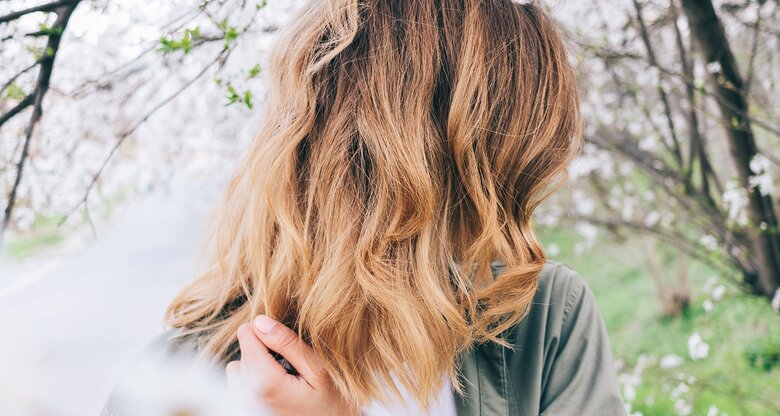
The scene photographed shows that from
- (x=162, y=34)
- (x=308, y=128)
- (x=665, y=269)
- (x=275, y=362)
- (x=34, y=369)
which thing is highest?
(x=162, y=34)

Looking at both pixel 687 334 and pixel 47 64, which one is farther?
pixel 687 334

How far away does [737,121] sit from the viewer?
2055 mm

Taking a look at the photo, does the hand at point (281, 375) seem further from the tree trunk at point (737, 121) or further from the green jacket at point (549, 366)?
the tree trunk at point (737, 121)

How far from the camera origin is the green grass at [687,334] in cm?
314

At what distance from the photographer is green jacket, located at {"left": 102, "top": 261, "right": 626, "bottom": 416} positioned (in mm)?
1123

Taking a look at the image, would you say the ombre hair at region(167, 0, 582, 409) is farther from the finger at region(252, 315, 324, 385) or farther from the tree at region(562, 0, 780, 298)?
the tree at region(562, 0, 780, 298)

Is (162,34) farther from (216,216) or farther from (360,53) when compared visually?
(360,53)

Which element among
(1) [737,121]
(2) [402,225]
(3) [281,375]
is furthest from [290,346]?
(1) [737,121]

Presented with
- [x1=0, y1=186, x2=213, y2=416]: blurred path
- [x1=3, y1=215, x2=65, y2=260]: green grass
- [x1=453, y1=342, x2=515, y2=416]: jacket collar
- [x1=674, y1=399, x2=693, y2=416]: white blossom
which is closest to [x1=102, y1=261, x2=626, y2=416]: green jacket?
[x1=453, y1=342, x2=515, y2=416]: jacket collar

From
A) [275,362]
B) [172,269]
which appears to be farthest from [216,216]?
[172,269]

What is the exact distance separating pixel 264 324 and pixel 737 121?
1.90m

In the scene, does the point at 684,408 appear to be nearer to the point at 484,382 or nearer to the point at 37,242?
the point at 484,382

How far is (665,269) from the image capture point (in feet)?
17.6

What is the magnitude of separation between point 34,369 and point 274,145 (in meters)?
1.23
